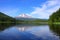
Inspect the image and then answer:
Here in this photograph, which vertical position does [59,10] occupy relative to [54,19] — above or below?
above

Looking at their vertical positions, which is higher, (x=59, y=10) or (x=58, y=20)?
(x=59, y=10)

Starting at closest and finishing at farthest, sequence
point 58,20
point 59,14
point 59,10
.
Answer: point 58,20, point 59,14, point 59,10

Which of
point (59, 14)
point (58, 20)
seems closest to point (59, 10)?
point (59, 14)

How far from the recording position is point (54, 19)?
127625mm

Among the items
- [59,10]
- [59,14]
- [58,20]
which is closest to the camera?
[58,20]

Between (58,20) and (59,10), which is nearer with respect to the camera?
(58,20)

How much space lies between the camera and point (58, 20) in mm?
123000

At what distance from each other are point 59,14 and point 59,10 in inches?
405

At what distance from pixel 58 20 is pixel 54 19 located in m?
5.43

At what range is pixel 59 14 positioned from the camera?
131 m

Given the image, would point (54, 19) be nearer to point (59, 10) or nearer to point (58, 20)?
point (58, 20)

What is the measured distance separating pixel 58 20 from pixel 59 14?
Result: 1018 centimetres

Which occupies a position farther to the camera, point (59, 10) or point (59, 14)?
point (59, 10)

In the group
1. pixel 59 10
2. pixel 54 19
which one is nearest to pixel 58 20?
pixel 54 19
